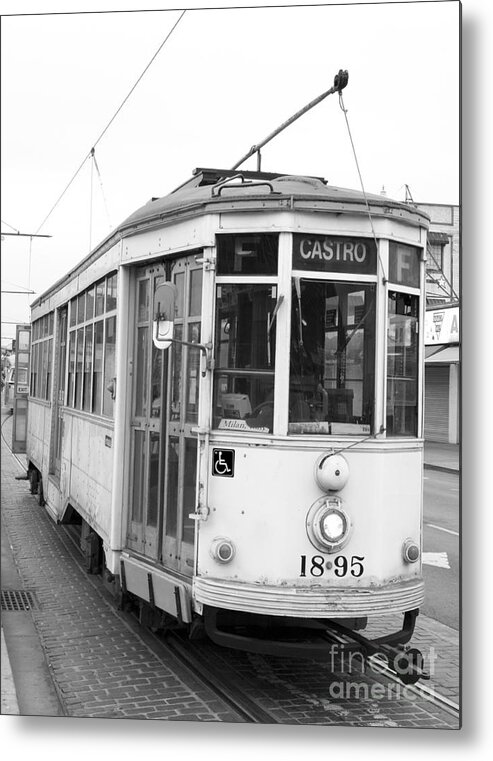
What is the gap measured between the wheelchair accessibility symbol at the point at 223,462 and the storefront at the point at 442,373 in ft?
3.78

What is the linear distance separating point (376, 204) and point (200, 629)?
2490 millimetres

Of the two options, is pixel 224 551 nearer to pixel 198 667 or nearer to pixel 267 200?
pixel 198 667

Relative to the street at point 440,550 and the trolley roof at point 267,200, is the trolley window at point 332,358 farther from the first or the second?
the street at point 440,550

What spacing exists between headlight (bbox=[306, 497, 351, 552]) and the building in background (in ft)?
2.29

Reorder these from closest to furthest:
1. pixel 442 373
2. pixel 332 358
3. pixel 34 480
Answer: pixel 332 358 < pixel 442 373 < pixel 34 480

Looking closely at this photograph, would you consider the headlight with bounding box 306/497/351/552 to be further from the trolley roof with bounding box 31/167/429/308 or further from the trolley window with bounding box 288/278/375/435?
the trolley roof with bounding box 31/167/429/308

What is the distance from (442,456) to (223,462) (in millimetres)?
1461

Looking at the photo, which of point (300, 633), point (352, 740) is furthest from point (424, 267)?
point (352, 740)

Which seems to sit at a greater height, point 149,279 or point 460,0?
point 460,0

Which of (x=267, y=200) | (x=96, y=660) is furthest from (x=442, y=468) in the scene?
(x=96, y=660)

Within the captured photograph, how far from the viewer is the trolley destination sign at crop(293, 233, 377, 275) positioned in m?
4.46

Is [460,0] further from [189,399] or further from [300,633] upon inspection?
[300,633]

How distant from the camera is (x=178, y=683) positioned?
5.14 m

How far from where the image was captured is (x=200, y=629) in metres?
4.82
